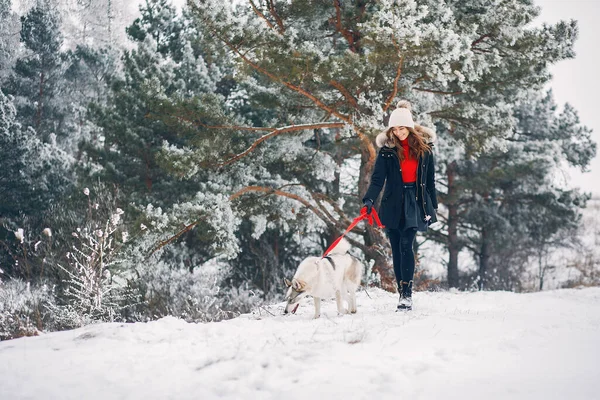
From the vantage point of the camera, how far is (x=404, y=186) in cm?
463

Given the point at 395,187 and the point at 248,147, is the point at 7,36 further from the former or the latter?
the point at 395,187

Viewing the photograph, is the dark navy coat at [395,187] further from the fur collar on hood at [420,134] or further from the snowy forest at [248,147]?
the snowy forest at [248,147]

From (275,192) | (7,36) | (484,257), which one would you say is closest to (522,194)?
(484,257)

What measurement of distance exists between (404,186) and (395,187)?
87mm

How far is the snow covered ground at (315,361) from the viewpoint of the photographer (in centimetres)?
248

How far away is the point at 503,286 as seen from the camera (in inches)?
699

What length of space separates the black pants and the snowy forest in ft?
10.6

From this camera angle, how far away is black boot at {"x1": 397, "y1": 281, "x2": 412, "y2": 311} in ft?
15.6

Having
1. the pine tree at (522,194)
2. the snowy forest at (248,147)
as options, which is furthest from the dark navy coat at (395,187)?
the pine tree at (522,194)

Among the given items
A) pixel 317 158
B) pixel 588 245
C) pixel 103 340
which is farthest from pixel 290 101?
pixel 588 245

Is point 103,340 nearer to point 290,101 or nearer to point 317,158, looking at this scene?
point 290,101

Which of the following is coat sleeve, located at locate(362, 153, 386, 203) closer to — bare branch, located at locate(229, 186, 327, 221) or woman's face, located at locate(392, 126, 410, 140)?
woman's face, located at locate(392, 126, 410, 140)

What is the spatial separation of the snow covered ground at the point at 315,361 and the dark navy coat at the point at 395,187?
1.02 m

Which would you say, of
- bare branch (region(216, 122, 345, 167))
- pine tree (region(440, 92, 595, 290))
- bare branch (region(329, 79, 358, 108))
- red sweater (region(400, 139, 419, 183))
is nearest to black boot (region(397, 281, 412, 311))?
red sweater (region(400, 139, 419, 183))
